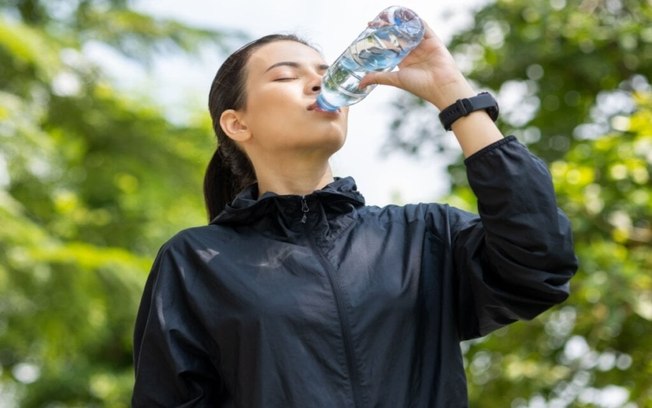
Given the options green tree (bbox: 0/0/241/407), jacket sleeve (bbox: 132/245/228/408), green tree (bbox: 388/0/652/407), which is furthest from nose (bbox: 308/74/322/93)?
green tree (bbox: 0/0/241/407)

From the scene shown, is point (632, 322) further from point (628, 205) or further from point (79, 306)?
point (79, 306)

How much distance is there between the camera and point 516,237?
2010 mm

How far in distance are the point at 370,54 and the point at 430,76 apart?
206 mm

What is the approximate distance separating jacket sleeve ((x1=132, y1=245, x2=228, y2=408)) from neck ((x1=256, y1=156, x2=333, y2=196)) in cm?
25

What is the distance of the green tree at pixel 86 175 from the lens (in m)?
7.56

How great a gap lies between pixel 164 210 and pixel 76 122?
1.07 meters

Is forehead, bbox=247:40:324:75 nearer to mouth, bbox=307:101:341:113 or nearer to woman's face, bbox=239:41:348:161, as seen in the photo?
woman's face, bbox=239:41:348:161

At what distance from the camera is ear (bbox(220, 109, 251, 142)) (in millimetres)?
2422

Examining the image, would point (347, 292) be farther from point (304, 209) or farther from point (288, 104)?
point (288, 104)

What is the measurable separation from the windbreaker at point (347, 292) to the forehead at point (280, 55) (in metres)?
0.26

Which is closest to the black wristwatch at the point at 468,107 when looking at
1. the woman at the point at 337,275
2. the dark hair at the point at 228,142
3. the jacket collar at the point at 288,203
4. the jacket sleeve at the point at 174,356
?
the woman at the point at 337,275

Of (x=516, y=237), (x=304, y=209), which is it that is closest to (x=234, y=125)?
(x=304, y=209)

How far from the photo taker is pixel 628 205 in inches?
241

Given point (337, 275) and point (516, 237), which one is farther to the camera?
point (337, 275)
